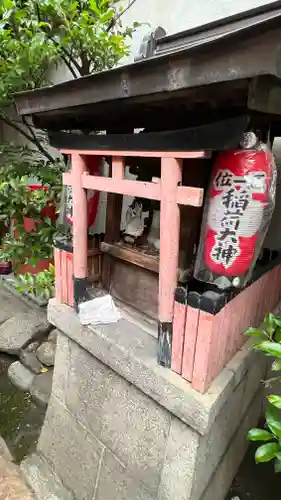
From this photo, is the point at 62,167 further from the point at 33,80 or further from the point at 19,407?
the point at 19,407

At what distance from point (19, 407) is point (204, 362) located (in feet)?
6.67

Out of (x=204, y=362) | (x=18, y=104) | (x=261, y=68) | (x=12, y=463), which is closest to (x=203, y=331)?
(x=204, y=362)

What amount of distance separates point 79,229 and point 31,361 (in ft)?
6.02

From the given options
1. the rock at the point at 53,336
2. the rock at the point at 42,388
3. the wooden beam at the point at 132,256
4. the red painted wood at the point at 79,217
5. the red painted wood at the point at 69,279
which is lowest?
the rock at the point at 42,388

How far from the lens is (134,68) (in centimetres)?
94

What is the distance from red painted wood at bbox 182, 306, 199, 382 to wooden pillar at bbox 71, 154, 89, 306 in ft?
2.20

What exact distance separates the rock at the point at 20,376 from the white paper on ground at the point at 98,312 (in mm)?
1488

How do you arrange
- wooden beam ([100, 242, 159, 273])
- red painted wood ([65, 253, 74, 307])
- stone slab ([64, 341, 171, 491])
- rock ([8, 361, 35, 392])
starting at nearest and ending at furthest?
stone slab ([64, 341, 171, 491]) < wooden beam ([100, 242, 159, 273]) < red painted wood ([65, 253, 74, 307]) < rock ([8, 361, 35, 392])

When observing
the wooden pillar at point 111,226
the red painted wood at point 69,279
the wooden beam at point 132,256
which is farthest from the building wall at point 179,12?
the red painted wood at point 69,279

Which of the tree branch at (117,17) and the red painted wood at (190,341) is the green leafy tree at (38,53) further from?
the red painted wood at (190,341)

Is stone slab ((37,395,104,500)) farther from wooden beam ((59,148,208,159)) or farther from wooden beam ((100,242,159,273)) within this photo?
wooden beam ((59,148,208,159))

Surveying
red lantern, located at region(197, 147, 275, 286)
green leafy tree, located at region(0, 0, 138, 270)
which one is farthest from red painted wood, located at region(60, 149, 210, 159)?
green leafy tree, located at region(0, 0, 138, 270)

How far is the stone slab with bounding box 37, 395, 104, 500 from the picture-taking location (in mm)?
1706

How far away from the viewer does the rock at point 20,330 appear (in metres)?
2.93
